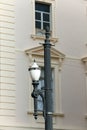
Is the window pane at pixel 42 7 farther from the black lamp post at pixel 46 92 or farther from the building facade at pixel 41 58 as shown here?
the black lamp post at pixel 46 92

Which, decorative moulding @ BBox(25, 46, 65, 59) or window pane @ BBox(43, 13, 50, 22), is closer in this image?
decorative moulding @ BBox(25, 46, 65, 59)

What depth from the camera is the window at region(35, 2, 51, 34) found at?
875 inches

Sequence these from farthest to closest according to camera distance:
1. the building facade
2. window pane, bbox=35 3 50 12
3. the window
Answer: window pane, bbox=35 3 50 12, the window, the building facade

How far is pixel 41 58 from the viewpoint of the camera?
72.2 feet

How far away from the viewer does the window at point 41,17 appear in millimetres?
22219

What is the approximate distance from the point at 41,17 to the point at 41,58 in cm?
194

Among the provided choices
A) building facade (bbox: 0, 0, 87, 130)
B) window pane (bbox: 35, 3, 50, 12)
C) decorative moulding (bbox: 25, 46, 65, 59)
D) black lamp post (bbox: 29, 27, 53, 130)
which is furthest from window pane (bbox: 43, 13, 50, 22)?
black lamp post (bbox: 29, 27, 53, 130)

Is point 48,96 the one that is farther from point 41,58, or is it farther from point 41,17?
point 41,17

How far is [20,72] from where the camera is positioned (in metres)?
21.2

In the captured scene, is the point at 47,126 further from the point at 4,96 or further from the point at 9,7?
the point at 9,7

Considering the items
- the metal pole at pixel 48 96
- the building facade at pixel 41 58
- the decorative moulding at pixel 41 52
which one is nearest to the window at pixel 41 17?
the building facade at pixel 41 58

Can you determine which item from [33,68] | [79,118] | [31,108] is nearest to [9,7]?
[31,108]

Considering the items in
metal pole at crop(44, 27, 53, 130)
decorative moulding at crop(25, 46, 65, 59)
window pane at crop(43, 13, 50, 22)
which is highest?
window pane at crop(43, 13, 50, 22)

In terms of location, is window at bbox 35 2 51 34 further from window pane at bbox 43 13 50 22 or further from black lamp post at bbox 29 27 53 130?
black lamp post at bbox 29 27 53 130
